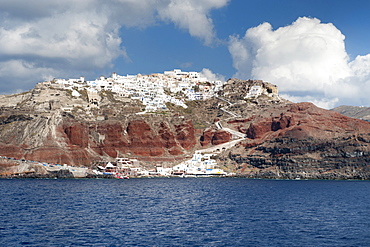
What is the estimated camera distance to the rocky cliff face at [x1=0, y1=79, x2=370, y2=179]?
5787 inches

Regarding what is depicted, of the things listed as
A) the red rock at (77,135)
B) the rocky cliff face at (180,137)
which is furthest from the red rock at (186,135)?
the red rock at (77,135)

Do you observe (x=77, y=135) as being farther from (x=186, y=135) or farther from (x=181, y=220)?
(x=181, y=220)

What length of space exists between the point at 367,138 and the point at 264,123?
139 feet

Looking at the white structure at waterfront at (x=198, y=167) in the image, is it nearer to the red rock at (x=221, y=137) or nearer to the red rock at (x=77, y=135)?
the red rock at (x=221, y=137)

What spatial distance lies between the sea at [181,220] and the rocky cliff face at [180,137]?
61.4 meters

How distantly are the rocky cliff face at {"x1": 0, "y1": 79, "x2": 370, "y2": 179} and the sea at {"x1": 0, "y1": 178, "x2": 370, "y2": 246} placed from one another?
201 feet

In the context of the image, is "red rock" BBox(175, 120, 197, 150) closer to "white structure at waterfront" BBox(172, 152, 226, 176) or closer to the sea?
"white structure at waterfront" BBox(172, 152, 226, 176)

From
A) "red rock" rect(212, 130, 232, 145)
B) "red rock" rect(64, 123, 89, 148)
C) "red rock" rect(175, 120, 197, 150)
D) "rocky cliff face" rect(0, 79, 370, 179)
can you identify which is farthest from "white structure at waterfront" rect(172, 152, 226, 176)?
"red rock" rect(64, 123, 89, 148)

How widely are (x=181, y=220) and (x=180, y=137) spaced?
117m

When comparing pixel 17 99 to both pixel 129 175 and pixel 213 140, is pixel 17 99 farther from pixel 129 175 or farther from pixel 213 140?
pixel 213 140

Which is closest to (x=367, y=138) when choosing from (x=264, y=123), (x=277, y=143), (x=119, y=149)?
(x=277, y=143)

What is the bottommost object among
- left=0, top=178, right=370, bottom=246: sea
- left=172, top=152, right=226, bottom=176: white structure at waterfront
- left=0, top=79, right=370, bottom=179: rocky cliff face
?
left=0, top=178, right=370, bottom=246: sea

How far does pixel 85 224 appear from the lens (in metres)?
53.9

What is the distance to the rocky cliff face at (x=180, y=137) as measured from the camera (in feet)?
482
